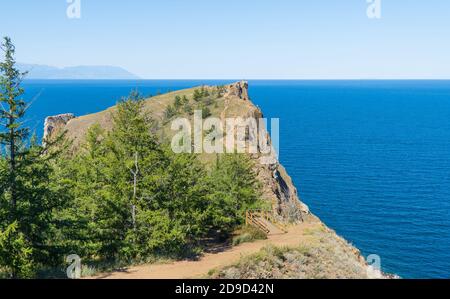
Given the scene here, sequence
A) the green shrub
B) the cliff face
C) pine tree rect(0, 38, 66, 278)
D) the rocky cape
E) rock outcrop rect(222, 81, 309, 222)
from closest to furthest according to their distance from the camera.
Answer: pine tree rect(0, 38, 66, 278)
the rocky cape
rock outcrop rect(222, 81, 309, 222)
the cliff face
the green shrub

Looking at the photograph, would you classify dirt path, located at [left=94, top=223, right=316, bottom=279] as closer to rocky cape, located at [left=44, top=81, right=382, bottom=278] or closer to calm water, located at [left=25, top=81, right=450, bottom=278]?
rocky cape, located at [left=44, top=81, right=382, bottom=278]

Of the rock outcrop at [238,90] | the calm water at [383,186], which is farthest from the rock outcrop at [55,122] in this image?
the rock outcrop at [238,90]

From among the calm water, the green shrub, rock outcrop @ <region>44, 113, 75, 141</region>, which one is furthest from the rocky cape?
the calm water

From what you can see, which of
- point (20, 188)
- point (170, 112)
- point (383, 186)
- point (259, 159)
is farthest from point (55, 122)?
point (20, 188)

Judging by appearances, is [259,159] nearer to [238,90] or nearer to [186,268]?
[186,268]

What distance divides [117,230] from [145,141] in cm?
598

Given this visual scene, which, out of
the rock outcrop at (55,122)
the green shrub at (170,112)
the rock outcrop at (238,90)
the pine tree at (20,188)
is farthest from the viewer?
the rock outcrop at (238,90)

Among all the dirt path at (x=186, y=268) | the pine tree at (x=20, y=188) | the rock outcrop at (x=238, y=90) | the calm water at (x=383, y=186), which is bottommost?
the calm water at (x=383, y=186)

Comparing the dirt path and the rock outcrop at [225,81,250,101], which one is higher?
the rock outcrop at [225,81,250,101]

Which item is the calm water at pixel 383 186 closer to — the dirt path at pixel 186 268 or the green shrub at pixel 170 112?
the dirt path at pixel 186 268

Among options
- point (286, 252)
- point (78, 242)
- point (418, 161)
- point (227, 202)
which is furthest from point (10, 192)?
point (418, 161)

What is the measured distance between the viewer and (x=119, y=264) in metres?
22.2

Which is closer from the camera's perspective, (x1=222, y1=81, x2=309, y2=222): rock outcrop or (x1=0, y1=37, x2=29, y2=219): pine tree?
(x1=0, y1=37, x2=29, y2=219): pine tree
